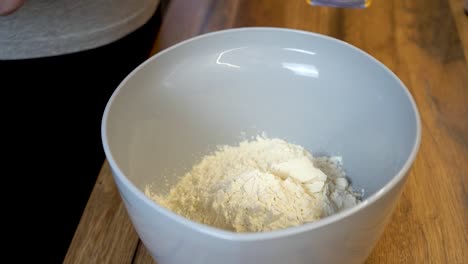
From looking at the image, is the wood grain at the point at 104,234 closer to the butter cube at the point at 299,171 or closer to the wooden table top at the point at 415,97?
the wooden table top at the point at 415,97

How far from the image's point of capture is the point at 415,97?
80 centimetres

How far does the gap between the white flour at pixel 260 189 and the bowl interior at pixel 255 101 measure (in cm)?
2

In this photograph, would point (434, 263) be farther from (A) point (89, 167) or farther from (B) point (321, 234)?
(A) point (89, 167)

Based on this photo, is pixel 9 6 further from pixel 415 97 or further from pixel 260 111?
pixel 415 97

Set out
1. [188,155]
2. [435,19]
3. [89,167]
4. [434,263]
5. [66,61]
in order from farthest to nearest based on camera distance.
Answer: [435,19], [89,167], [66,61], [188,155], [434,263]

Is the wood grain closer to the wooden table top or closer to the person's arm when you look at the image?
the wooden table top

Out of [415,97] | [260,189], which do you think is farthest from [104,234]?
[415,97]

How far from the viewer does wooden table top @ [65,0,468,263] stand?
1.90 feet

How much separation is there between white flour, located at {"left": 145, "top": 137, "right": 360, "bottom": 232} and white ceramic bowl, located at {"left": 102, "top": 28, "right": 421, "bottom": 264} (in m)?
0.03

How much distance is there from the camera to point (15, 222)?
0.92 metres

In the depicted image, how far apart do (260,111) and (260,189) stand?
19 cm

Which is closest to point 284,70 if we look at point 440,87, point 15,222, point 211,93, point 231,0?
point 211,93

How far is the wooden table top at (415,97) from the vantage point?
579mm

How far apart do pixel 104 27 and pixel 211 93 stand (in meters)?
0.26
